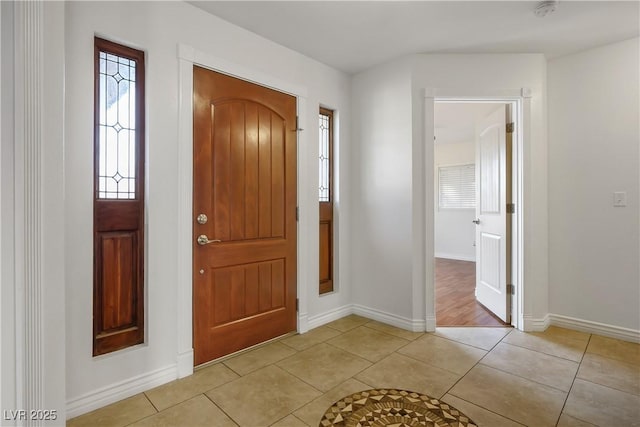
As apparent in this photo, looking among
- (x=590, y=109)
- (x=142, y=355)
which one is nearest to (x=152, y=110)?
(x=142, y=355)

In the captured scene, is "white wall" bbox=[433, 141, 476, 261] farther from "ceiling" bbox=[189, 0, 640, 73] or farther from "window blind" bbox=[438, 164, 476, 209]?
"ceiling" bbox=[189, 0, 640, 73]

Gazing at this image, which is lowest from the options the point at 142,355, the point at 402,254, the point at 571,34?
the point at 142,355

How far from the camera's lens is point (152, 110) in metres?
1.97

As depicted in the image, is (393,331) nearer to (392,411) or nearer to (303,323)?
(303,323)

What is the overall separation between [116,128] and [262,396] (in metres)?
1.78

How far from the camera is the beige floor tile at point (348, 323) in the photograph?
3.01 meters

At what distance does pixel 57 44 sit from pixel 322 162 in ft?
6.98

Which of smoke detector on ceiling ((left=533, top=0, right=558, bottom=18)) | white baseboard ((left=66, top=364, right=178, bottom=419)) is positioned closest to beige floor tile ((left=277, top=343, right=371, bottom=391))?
white baseboard ((left=66, top=364, right=178, bottom=419))

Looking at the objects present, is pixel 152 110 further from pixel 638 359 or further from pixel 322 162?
pixel 638 359

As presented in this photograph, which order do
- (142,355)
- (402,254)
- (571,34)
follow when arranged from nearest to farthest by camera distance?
(142,355) < (571,34) < (402,254)

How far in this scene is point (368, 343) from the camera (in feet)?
8.66

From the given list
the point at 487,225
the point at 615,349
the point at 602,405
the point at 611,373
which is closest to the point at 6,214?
the point at 602,405

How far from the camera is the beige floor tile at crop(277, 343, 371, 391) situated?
81.0 inches

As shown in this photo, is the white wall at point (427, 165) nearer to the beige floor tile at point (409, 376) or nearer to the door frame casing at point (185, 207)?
the beige floor tile at point (409, 376)
